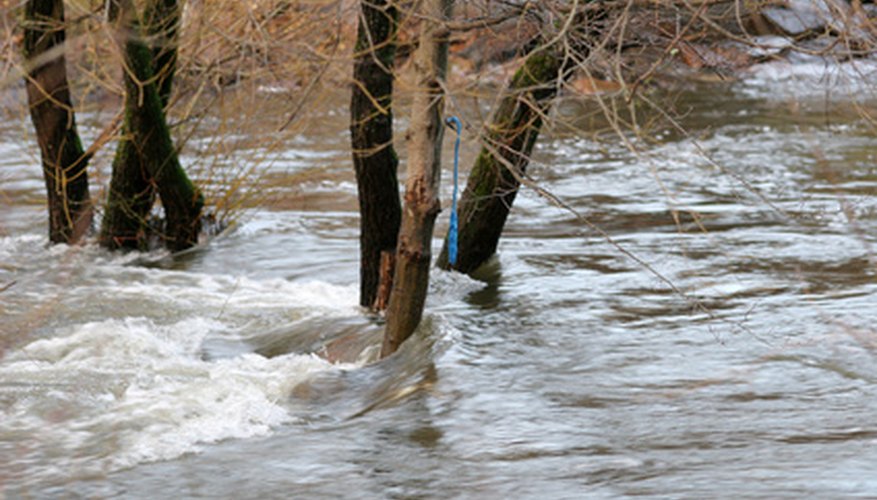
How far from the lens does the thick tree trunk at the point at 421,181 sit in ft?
20.4

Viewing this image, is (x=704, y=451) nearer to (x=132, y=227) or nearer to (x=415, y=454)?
(x=415, y=454)

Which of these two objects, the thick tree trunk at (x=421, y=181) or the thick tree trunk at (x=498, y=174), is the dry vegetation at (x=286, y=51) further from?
the thick tree trunk at (x=498, y=174)

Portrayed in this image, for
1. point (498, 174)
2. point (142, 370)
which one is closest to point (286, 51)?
point (498, 174)

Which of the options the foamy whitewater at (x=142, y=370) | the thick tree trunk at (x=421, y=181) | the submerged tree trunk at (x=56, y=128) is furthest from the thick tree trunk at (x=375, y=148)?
the submerged tree trunk at (x=56, y=128)

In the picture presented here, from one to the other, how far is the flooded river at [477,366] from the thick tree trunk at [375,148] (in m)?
0.41

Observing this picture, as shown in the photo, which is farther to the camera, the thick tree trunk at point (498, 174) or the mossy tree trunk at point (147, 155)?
the mossy tree trunk at point (147, 155)

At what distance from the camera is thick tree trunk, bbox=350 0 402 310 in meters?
7.41

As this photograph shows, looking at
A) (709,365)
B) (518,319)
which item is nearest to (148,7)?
(518,319)

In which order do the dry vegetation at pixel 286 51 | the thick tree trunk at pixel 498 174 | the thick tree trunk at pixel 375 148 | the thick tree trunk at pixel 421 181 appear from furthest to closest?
the thick tree trunk at pixel 498 174
the thick tree trunk at pixel 375 148
the dry vegetation at pixel 286 51
the thick tree trunk at pixel 421 181

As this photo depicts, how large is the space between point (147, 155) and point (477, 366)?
180 inches

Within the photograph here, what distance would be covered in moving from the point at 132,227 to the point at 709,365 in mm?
5882

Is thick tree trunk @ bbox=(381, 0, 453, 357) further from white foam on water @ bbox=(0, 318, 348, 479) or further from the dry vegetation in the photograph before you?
white foam on water @ bbox=(0, 318, 348, 479)

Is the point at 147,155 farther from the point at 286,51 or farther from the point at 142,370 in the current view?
the point at 142,370

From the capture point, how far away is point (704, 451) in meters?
5.42
